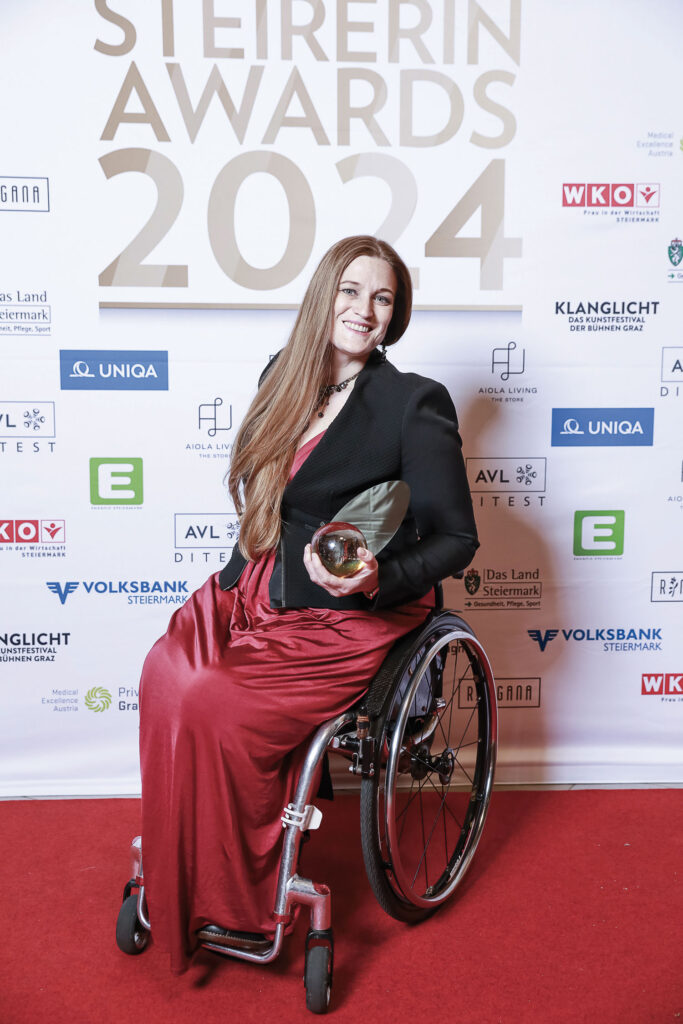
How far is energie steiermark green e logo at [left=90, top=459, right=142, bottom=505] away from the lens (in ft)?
8.44

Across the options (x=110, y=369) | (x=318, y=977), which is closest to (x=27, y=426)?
(x=110, y=369)

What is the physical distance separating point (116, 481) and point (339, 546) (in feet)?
3.73

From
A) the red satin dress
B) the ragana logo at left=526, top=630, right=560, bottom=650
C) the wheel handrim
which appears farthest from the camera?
the ragana logo at left=526, top=630, right=560, bottom=650

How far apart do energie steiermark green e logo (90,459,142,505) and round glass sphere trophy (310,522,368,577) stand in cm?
106

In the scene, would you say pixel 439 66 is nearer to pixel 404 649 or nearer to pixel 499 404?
pixel 499 404

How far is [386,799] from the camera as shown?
5.59 ft

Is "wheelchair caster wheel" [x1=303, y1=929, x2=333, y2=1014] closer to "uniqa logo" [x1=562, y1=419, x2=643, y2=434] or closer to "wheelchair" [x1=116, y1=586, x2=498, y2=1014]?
"wheelchair" [x1=116, y1=586, x2=498, y2=1014]

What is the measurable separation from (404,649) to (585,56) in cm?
179

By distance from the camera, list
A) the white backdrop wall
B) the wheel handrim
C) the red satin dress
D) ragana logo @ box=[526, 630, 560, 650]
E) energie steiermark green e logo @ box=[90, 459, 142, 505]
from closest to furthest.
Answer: the red satin dress, the wheel handrim, the white backdrop wall, energie steiermark green e logo @ box=[90, 459, 142, 505], ragana logo @ box=[526, 630, 560, 650]

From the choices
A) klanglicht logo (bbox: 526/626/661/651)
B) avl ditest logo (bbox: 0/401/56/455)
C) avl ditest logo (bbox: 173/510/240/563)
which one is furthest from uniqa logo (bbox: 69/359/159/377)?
klanglicht logo (bbox: 526/626/661/651)

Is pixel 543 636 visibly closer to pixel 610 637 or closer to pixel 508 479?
pixel 610 637

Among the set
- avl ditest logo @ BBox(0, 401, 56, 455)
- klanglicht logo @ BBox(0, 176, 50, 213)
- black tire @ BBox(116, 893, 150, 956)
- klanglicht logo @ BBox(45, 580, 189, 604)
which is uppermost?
klanglicht logo @ BBox(0, 176, 50, 213)

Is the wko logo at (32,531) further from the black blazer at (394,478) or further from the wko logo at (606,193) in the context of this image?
the wko logo at (606,193)

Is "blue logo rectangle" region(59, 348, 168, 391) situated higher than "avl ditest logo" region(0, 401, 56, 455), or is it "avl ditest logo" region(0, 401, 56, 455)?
"blue logo rectangle" region(59, 348, 168, 391)
